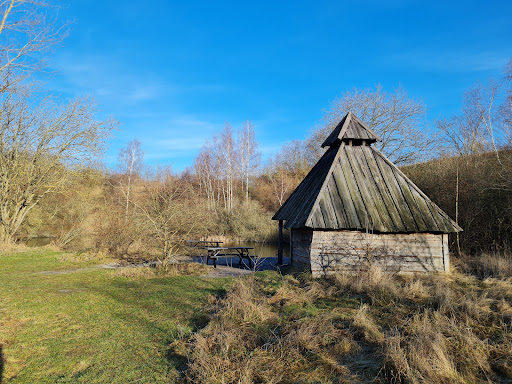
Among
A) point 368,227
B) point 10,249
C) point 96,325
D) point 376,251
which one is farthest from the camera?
point 10,249

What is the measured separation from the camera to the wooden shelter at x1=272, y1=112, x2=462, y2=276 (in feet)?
31.6

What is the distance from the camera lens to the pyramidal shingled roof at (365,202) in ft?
31.4

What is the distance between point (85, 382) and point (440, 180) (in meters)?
16.3

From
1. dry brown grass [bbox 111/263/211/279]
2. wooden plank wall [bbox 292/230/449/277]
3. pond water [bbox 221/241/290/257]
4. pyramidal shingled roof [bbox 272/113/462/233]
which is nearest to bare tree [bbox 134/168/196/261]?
dry brown grass [bbox 111/263/211/279]

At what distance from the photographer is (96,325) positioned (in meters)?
5.73

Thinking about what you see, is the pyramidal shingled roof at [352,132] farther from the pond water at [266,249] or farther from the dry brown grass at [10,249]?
the dry brown grass at [10,249]

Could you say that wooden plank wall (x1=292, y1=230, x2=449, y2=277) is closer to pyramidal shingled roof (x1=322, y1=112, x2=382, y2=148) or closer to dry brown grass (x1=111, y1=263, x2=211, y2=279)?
pyramidal shingled roof (x1=322, y1=112, x2=382, y2=148)

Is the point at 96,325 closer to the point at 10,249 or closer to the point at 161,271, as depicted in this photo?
the point at 161,271

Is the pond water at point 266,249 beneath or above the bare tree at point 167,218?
beneath

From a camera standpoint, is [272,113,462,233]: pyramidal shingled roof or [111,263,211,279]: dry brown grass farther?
[111,263,211,279]: dry brown grass

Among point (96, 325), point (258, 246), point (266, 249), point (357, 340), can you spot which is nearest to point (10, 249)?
point (96, 325)

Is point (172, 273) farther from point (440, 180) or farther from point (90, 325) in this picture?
point (440, 180)

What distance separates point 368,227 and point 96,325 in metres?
7.54

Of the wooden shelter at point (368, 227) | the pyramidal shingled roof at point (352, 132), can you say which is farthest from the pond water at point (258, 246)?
the wooden shelter at point (368, 227)
